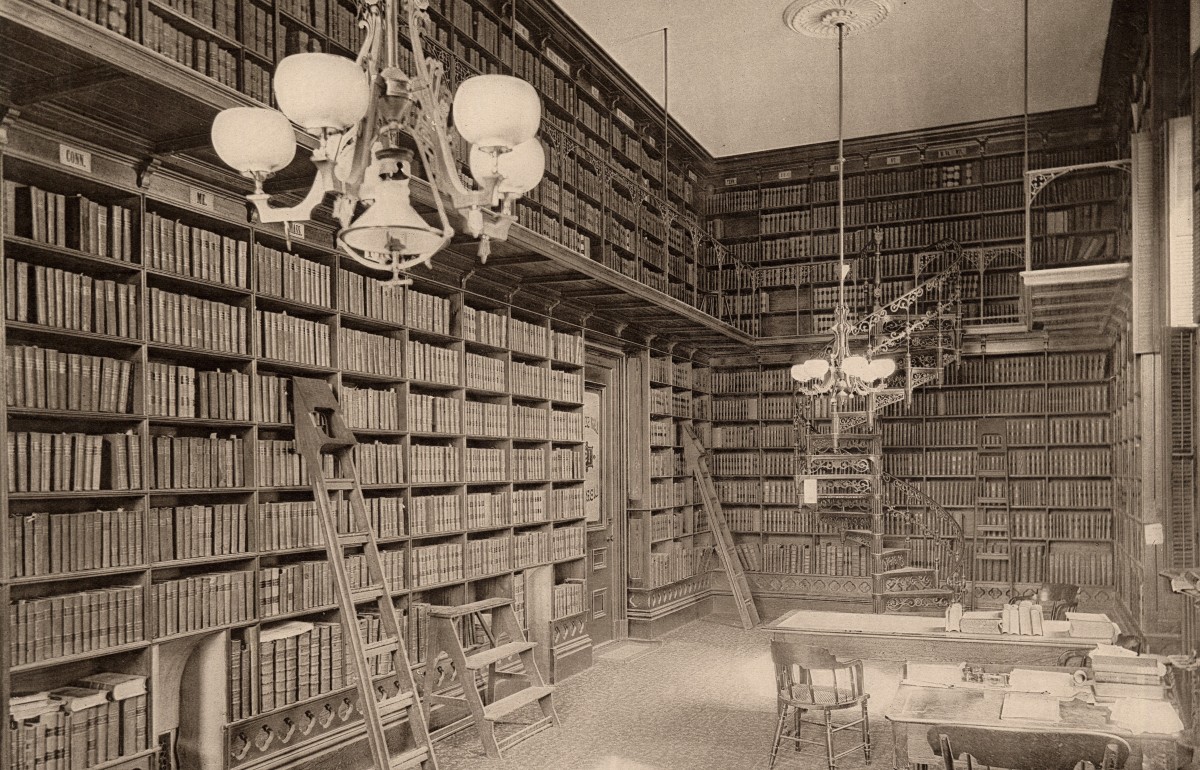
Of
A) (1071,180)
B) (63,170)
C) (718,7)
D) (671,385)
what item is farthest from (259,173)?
(1071,180)

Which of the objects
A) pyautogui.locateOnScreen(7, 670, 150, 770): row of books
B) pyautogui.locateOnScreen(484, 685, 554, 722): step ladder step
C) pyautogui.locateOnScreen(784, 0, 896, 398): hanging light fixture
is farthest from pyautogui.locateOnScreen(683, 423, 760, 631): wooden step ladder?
pyautogui.locateOnScreen(7, 670, 150, 770): row of books

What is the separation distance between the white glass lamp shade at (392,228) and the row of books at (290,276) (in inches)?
85.4

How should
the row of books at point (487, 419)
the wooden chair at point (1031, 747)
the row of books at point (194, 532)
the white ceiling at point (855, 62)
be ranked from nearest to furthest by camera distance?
the wooden chair at point (1031, 747) → the row of books at point (194, 532) → the row of books at point (487, 419) → the white ceiling at point (855, 62)

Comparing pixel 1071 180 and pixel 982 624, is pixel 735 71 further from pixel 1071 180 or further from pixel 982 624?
pixel 982 624

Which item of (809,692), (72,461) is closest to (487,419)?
(809,692)

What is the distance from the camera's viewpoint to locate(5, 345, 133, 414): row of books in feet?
11.0

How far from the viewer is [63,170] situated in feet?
11.6

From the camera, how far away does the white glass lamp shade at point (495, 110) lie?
7.27 feet

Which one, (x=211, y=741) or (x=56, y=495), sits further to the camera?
(x=211, y=741)

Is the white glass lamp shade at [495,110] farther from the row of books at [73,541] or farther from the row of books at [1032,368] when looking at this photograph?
the row of books at [1032,368]

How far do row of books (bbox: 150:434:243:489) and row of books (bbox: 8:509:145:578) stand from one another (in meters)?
0.22

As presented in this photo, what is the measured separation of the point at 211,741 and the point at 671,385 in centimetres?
610

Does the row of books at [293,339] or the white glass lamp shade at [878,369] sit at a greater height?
the row of books at [293,339]

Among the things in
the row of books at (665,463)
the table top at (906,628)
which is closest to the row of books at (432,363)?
the table top at (906,628)
